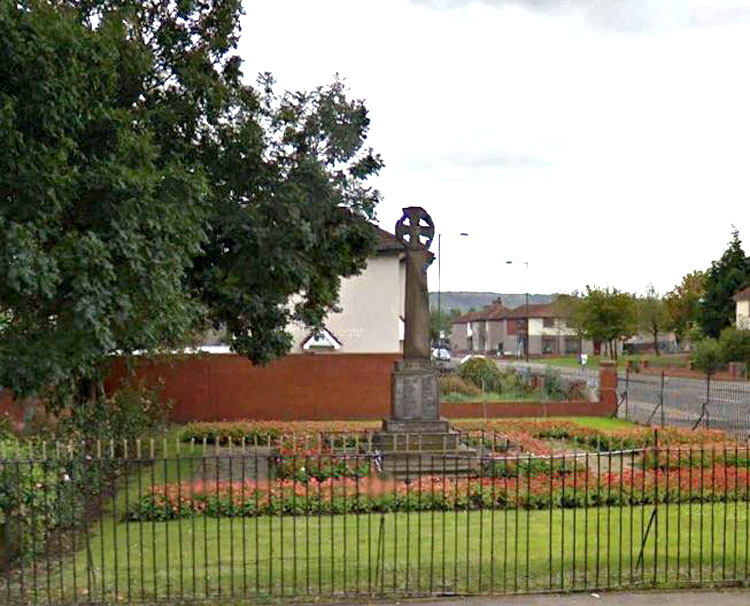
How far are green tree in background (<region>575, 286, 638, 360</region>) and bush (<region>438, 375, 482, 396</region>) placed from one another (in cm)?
3305

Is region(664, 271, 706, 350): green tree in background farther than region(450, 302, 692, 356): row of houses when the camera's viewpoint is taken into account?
No

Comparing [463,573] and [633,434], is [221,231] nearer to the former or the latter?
[463,573]

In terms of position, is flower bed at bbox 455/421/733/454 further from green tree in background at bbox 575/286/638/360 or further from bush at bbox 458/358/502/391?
green tree in background at bbox 575/286/638/360

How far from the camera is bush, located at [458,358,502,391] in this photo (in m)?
27.0

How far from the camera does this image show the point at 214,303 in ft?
42.2

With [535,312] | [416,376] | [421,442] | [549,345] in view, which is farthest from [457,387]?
[549,345]

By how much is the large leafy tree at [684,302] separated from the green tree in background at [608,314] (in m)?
9.02

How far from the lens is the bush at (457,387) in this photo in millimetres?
25672

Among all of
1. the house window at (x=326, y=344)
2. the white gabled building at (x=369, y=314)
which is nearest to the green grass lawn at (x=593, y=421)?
the white gabled building at (x=369, y=314)

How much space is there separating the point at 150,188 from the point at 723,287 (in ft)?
189

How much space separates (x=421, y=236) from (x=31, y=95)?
27.1 ft

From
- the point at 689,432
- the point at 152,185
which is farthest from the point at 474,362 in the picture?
the point at 152,185

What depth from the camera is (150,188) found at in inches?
332

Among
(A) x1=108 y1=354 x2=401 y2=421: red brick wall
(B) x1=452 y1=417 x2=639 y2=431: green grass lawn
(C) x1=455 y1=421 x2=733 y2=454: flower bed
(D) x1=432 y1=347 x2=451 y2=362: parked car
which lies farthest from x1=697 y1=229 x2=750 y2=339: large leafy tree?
(C) x1=455 y1=421 x2=733 y2=454: flower bed
